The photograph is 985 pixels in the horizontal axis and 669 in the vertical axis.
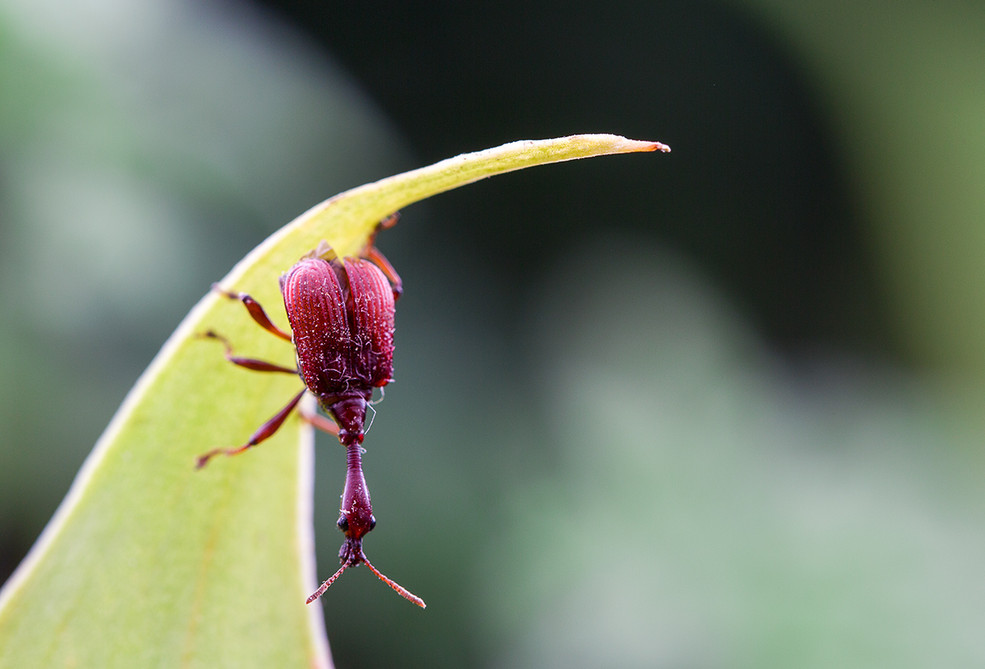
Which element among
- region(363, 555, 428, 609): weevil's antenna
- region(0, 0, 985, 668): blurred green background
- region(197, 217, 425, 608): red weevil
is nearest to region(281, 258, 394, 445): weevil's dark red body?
region(197, 217, 425, 608): red weevil

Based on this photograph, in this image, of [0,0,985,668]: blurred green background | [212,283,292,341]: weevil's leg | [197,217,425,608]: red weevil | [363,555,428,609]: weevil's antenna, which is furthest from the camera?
[0,0,985,668]: blurred green background

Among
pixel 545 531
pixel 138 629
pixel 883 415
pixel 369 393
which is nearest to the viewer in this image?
pixel 138 629

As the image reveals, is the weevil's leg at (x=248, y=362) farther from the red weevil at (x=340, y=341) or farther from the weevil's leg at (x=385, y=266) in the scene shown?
the weevil's leg at (x=385, y=266)

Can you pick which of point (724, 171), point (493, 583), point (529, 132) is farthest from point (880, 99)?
point (493, 583)

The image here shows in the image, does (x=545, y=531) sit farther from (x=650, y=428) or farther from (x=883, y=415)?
(x=883, y=415)

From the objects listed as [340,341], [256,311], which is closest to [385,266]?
[340,341]

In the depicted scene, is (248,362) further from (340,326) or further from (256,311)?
(340,326)

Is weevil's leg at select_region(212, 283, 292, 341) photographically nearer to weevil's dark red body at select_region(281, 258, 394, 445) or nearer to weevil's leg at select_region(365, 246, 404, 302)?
weevil's dark red body at select_region(281, 258, 394, 445)
